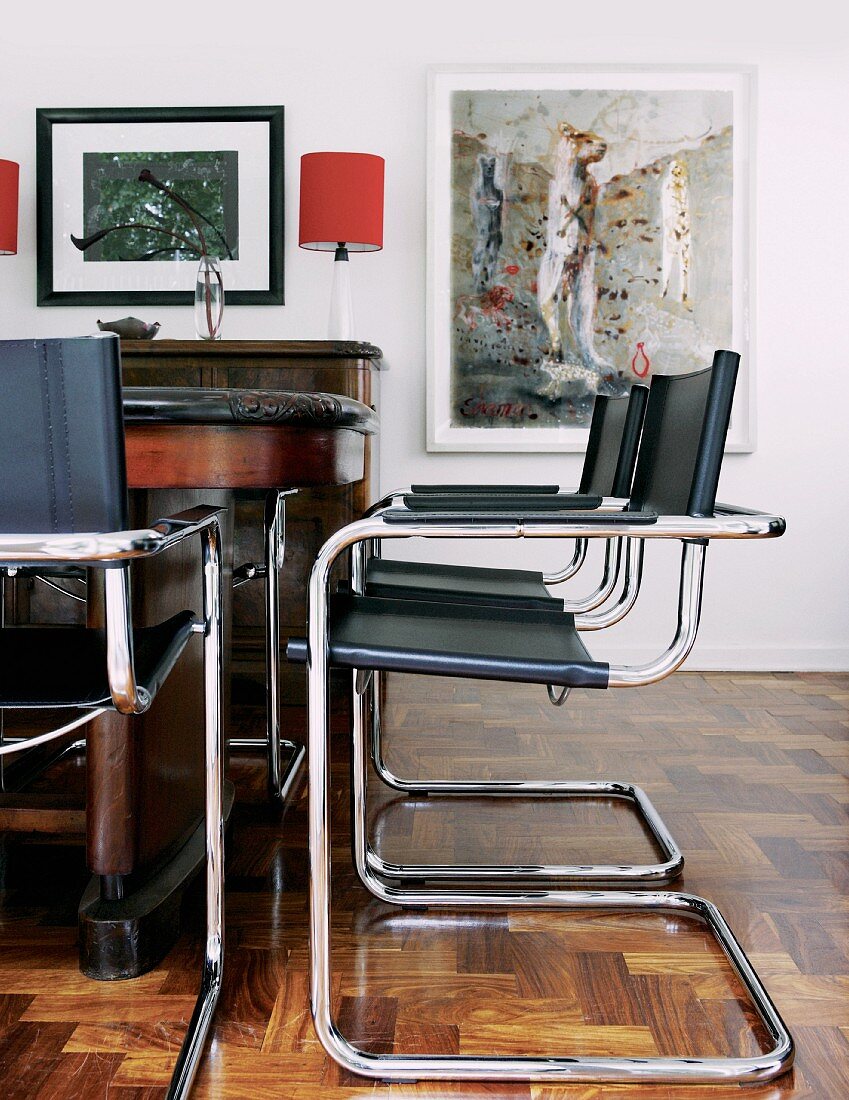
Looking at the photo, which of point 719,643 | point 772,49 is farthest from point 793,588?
point 772,49

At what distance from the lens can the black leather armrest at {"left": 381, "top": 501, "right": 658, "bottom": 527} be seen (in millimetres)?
1217

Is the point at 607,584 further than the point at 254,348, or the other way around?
the point at 254,348

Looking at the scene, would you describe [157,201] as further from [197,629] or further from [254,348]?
[197,629]

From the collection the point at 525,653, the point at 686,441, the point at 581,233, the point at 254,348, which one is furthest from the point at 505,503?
the point at 581,233

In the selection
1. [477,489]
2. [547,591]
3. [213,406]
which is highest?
[213,406]

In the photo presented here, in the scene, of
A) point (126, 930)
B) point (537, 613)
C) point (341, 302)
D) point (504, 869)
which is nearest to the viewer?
point (126, 930)

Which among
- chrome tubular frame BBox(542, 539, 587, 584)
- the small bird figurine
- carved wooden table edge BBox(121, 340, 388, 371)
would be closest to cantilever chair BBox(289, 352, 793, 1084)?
chrome tubular frame BBox(542, 539, 587, 584)

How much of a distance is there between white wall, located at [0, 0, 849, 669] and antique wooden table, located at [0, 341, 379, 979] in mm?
1929

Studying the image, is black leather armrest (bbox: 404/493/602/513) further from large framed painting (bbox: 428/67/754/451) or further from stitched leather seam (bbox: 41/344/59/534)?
large framed painting (bbox: 428/67/754/451)

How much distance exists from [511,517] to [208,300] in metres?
2.18

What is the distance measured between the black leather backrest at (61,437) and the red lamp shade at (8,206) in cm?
261

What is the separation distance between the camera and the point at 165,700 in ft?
5.23

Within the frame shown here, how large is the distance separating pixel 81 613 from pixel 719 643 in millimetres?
2175

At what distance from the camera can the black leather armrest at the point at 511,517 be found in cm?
122
